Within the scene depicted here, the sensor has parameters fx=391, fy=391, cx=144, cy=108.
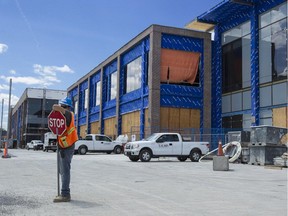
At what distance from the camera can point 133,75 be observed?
41625 mm

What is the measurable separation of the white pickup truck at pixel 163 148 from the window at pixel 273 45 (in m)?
9.52

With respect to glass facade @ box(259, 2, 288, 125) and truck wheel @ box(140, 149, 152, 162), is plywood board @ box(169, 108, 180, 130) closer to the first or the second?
glass facade @ box(259, 2, 288, 125)

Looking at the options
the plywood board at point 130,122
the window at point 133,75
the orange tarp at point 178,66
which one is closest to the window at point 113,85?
the window at point 133,75

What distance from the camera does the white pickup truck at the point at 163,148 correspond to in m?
22.6

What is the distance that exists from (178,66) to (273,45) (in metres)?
9.95

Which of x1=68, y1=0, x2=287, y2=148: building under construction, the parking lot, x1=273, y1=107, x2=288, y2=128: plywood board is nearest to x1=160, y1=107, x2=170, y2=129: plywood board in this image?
x1=68, y1=0, x2=287, y2=148: building under construction

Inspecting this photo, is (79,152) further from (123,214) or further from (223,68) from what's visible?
(123,214)

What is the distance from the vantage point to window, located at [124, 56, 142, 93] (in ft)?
131

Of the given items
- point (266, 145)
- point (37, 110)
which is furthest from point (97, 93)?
point (37, 110)

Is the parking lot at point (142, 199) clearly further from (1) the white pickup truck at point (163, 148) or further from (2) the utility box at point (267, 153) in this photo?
(1) the white pickup truck at point (163, 148)

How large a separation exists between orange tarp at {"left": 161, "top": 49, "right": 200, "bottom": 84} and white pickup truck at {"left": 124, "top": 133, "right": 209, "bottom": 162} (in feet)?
45.4

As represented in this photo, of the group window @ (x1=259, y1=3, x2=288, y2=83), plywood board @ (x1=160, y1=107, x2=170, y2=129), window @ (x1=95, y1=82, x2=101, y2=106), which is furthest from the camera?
window @ (x1=95, y1=82, x2=101, y2=106)

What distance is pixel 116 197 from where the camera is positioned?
318 inches

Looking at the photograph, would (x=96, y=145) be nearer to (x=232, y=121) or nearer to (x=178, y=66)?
(x=178, y=66)
